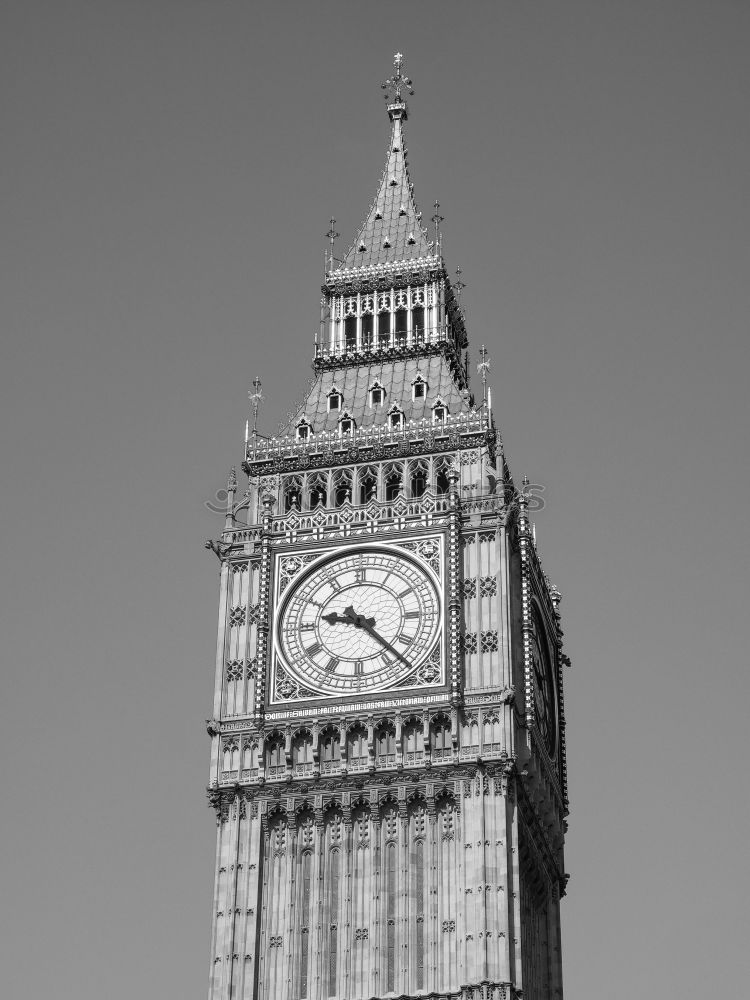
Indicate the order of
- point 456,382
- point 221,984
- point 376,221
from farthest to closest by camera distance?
point 376,221
point 456,382
point 221,984

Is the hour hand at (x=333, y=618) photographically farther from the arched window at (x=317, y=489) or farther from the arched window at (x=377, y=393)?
the arched window at (x=377, y=393)

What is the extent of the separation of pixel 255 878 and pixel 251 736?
4.15 m

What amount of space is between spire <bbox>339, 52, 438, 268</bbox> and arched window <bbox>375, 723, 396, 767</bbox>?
1940 centimetres

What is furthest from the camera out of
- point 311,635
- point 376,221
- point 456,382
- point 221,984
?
point 376,221

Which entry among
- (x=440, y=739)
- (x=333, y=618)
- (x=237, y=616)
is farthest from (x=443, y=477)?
(x=440, y=739)

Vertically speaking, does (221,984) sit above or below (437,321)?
below

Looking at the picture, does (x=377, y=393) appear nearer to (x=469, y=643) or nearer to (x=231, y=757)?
(x=469, y=643)

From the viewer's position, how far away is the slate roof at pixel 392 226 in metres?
84.9

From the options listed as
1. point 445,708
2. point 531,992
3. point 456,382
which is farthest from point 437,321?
point 531,992

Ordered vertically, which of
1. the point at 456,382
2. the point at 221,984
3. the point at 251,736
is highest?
the point at 456,382

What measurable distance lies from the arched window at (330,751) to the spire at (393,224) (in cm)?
1934

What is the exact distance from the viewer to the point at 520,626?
7344cm

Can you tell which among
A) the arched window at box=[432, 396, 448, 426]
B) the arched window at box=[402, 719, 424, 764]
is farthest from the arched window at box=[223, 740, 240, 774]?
the arched window at box=[432, 396, 448, 426]

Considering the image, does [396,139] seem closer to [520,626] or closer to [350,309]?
[350,309]
